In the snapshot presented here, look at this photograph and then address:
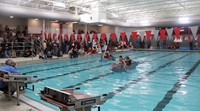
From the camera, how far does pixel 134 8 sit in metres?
19.7

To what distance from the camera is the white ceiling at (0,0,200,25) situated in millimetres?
16797

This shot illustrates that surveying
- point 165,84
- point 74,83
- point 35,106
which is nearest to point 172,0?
point 165,84

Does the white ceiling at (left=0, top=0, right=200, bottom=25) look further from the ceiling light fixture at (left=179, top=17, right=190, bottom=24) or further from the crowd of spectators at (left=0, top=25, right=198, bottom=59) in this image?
the crowd of spectators at (left=0, top=25, right=198, bottom=59)

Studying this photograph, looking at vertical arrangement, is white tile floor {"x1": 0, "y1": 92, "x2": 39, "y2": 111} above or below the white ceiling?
below

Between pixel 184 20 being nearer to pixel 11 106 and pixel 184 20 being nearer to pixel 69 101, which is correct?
pixel 11 106

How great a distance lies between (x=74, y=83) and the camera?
7.51 metres

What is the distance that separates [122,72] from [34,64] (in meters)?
5.49

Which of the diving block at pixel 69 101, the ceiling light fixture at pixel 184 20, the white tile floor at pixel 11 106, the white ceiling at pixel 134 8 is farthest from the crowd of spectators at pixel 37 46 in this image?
the diving block at pixel 69 101

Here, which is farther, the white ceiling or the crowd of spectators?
the white ceiling

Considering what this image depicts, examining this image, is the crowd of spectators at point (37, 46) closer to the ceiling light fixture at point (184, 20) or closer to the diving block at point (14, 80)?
the ceiling light fixture at point (184, 20)

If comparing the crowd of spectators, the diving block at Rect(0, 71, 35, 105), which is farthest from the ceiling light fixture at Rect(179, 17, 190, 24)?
the diving block at Rect(0, 71, 35, 105)

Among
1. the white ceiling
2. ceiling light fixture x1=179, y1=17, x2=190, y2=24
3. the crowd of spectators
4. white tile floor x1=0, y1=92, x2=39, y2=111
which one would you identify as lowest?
white tile floor x1=0, y1=92, x2=39, y2=111

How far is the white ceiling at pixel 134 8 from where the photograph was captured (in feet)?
55.1

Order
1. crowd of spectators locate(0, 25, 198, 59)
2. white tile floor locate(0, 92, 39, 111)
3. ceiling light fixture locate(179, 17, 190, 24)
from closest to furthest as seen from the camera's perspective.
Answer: white tile floor locate(0, 92, 39, 111), crowd of spectators locate(0, 25, 198, 59), ceiling light fixture locate(179, 17, 190, 24)
